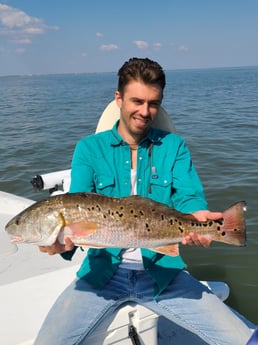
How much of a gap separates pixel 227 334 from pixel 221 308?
0.82ft

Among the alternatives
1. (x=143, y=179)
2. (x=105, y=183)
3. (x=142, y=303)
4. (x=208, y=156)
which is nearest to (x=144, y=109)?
(x=143, y=179)

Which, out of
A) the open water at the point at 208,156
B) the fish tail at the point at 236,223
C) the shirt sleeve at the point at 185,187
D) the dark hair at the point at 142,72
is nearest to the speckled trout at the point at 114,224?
the fish tail at the point at 236,223

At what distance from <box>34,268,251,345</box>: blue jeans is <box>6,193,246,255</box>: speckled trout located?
55 centimetres

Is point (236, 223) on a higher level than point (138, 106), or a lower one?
lower

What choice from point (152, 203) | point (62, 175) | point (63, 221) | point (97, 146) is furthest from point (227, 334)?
point (62, 175)

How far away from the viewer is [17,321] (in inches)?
135

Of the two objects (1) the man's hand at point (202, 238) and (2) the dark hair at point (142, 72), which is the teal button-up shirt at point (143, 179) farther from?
(2) the dark hair at point (142, 72)

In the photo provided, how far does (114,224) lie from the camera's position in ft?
10.1

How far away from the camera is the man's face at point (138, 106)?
3.70 meters

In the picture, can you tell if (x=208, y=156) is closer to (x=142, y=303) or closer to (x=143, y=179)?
(x=143, y=179)

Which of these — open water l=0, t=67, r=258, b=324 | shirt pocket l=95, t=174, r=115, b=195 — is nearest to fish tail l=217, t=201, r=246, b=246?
shirt pocket l=95, t=174, r=115, b=195

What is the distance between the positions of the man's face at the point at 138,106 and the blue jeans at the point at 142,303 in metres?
1.28

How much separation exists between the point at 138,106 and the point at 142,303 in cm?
170

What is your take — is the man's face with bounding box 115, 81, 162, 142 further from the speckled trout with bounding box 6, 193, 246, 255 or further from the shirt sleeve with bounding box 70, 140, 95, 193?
the speckled trout with bounding box 6, 193, 246, 255
